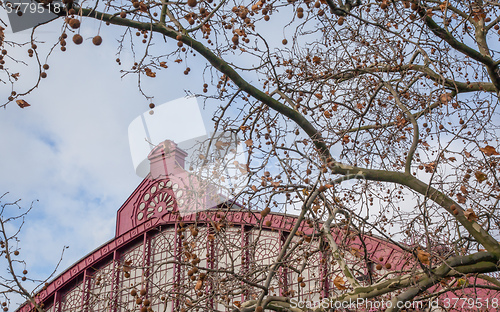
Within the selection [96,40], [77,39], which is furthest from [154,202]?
[77,39]

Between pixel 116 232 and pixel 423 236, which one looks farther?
pixel 116 232

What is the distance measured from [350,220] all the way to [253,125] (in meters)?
1.60

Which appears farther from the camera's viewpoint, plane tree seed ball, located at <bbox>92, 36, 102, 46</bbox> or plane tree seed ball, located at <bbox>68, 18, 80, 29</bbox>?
plane tree seed ball, located at <bbox>92, 36, 102, 46</bbox>

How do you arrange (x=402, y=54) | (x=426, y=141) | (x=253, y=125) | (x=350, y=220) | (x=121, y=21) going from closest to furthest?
(x=121, y=21) < (x=350, y=220) < (x=253, y=125) < (x=402, y=54) < (x=426, y=141)

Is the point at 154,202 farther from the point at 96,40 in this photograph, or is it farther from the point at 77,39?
the point at 77,39

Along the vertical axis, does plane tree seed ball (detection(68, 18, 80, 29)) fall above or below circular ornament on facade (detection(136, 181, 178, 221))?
below

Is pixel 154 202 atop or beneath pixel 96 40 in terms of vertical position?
atop

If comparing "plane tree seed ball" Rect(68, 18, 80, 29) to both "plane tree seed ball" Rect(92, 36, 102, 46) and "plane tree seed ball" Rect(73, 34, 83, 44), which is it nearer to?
"plane tree seed ball" Rect(73, 34, 83, 44)

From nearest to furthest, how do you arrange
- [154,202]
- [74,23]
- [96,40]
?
[74,23] < [96,40] < [154,202]

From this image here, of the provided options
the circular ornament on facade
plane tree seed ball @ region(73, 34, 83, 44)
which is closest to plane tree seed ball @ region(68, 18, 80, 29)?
plane tree seed ball @ region(73, 34, 83, 44)

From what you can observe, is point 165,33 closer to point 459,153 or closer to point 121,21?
point 121,21

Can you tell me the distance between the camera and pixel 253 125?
5.99 metres

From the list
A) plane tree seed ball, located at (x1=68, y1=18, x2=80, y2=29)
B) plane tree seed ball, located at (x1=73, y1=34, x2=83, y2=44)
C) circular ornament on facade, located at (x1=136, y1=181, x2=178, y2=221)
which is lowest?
plane tree seed ball, located at (x1=73, y1=34, x2=83, y2=44)

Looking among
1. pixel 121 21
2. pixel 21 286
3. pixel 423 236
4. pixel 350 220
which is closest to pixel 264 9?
pixel 121 21
